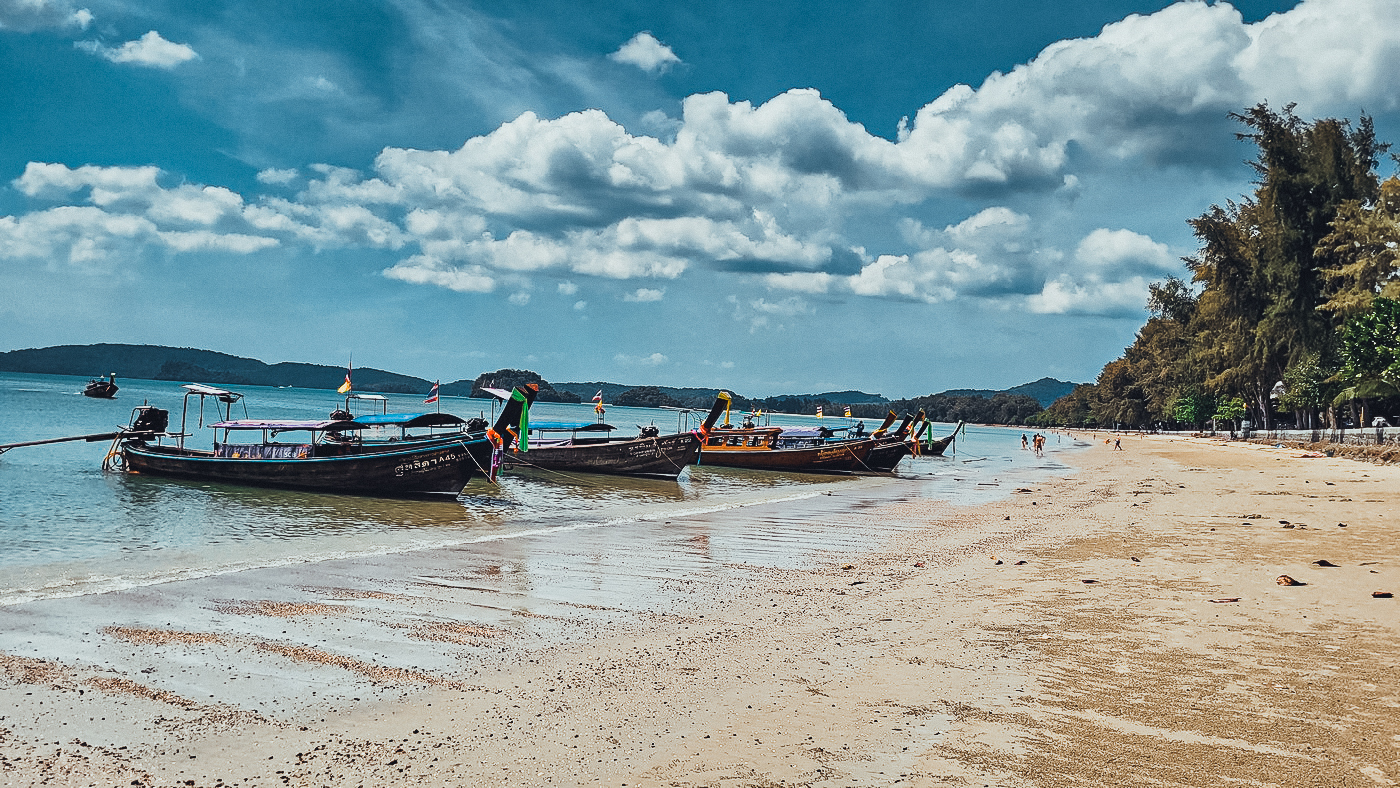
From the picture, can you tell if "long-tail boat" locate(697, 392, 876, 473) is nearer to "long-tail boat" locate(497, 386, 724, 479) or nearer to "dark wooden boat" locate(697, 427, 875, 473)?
"dark wooden boat" locate(697, 427, 875, 473)

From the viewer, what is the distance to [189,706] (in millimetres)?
5266

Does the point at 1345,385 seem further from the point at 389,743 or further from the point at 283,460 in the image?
the point at 389,743

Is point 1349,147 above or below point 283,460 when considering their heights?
above

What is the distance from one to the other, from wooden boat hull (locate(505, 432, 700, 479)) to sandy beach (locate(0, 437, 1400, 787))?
66.1 ft

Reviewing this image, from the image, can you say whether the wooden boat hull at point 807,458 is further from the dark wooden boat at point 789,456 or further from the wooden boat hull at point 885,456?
the wooden boat hull at point 885,456

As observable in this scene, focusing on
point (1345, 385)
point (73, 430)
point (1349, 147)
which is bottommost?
point (73, 430)

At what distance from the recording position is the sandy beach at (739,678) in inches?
168

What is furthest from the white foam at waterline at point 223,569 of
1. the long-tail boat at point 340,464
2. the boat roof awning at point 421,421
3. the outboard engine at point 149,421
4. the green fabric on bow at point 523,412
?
the outboard engine at point 149,421

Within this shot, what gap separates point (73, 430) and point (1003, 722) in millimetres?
54332

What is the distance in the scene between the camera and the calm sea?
1151cm

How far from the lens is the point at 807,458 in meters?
36.2

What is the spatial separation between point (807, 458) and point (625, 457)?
899cm

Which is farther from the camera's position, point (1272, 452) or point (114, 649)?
point (1272, 452)

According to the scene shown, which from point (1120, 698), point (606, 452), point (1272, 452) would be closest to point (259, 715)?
point (1120, 698)
